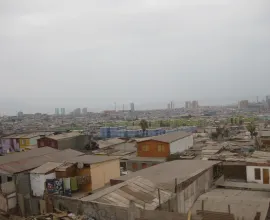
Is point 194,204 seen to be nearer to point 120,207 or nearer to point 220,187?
point 220,187

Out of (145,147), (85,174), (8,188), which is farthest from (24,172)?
(145,147)

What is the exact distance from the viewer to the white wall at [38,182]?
15.8m

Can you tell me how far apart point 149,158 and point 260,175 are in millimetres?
10968

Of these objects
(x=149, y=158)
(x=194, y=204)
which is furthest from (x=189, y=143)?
(x=194, y=204)

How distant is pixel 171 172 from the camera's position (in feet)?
55.1

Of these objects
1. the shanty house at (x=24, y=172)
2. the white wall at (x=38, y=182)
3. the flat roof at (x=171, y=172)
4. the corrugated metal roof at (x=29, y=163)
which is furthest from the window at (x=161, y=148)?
the white wall at (x=38, y=182)

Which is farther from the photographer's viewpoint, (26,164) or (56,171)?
(26,164)

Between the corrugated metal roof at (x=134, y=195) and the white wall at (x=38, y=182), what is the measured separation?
3784 millimetres

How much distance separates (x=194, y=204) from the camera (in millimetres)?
14781

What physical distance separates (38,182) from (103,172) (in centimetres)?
337

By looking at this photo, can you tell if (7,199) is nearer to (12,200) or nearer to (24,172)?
(12,200)

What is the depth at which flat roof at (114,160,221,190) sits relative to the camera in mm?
14809

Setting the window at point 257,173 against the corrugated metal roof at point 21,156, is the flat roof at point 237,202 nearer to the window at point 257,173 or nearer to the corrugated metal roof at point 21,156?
the window at point 257,173

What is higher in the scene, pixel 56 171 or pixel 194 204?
pixel 56 171
